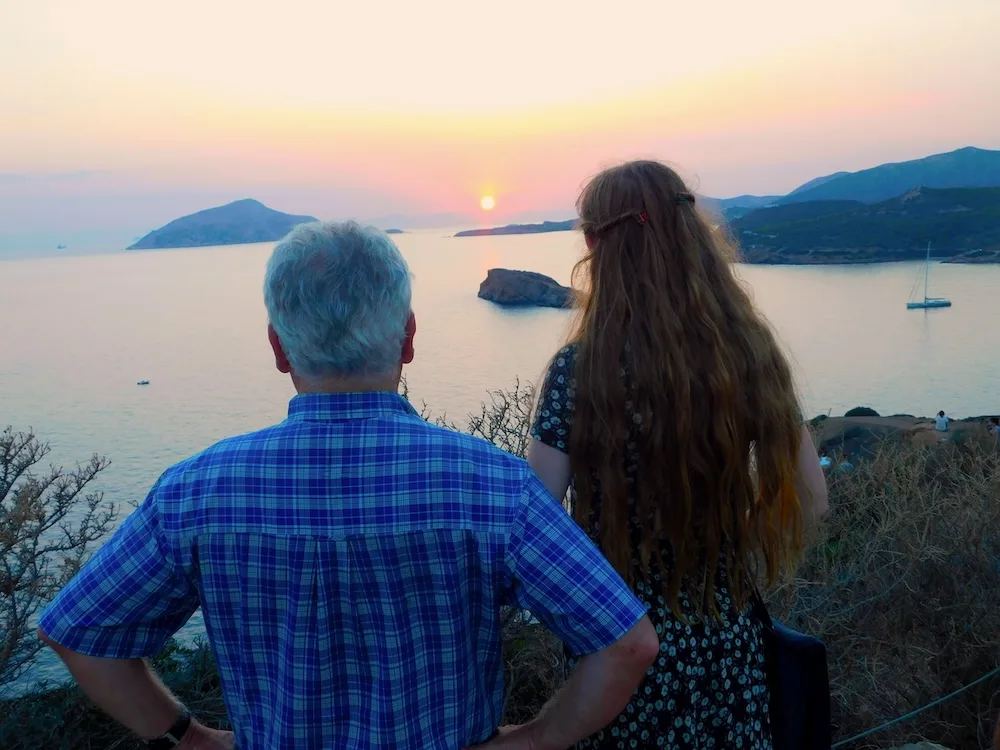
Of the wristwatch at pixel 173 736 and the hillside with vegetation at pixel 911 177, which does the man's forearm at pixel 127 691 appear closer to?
the wristwatch at pixel 173 736

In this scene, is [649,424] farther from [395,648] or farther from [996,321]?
[996,321]

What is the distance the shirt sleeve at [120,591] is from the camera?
1337 mm

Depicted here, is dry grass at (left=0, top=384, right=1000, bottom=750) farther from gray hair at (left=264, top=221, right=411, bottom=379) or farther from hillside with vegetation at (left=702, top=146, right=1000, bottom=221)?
hillside with vegetation at (left=702, top=146, right=1000, bottom=221)

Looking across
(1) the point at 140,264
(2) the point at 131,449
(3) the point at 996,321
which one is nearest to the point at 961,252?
(3) the point at 996,321

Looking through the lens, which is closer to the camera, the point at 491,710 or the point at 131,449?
the point at 491,710

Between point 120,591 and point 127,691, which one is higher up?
point 120,591

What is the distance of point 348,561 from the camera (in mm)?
1282

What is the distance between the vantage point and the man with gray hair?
1280mm

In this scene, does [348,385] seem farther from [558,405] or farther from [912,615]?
[912,615]

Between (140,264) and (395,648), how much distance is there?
365ft

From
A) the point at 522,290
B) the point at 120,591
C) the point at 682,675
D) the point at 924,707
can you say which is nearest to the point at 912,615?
the point at 924,707

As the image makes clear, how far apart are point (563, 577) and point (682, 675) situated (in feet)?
2.49

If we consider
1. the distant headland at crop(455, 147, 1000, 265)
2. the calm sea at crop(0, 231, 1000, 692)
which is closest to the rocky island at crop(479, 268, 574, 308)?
the calm sea at crop(0, 231, 1000, 692)

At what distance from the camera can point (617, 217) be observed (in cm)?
190
